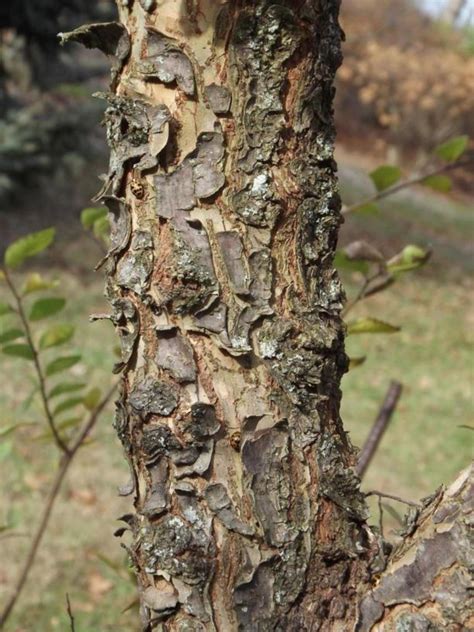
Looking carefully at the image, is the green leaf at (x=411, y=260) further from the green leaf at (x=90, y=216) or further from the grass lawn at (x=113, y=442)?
the grass lawn at (x=113, y=442)

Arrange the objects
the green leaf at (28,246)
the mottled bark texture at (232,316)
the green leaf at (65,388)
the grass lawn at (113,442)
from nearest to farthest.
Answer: the mottled bark texture at (232,316) → the green leaf at (28,246) → the green leaf at (65,388) → the grass lawn at (113,442)

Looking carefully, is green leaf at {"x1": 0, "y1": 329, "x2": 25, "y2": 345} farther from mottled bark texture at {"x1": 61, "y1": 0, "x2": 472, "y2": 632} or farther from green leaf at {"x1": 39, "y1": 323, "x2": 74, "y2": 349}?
mottled bark texture at {"x1": 61, "y1": 0, "x2": 472, "y2": 632}

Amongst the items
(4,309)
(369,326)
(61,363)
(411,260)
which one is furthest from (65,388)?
(411,260)

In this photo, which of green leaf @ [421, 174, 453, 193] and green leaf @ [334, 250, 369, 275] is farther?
green leaf @ [421, 174, 453, 193]

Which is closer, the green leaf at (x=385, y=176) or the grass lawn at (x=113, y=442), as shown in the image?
the green leaf at (x=385, y=176)

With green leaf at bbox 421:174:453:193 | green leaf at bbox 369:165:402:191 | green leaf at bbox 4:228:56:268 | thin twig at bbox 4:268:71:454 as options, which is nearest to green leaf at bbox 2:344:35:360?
thin twig at bbox 4:268:71:454

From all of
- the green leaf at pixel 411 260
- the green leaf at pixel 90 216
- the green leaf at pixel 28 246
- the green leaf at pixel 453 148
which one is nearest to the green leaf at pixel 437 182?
the green leaf at pixel 453 148
